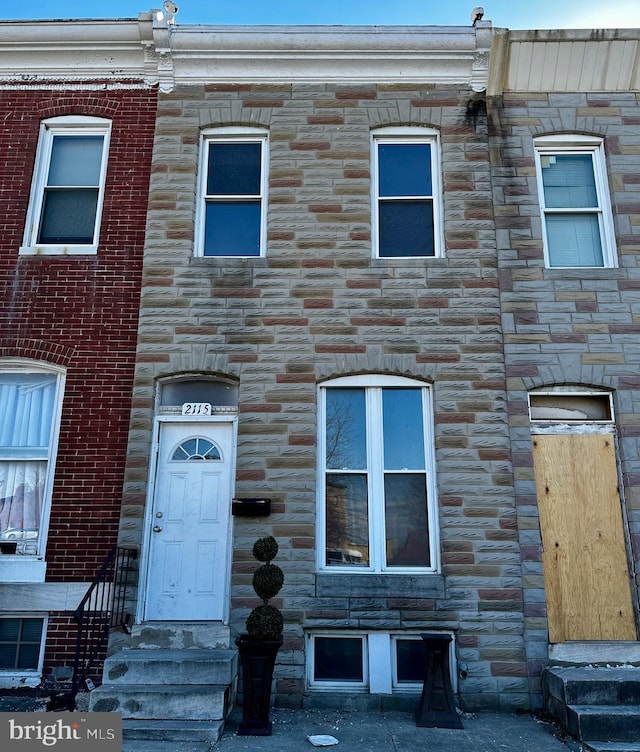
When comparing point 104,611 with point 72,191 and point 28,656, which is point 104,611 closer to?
point 28,656

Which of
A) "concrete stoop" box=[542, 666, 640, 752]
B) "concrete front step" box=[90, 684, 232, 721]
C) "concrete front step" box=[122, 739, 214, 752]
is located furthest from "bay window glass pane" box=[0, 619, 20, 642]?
"concrete stoop" box=[542, 666, 640, 752]

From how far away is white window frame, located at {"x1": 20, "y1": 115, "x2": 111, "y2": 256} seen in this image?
27.1ft

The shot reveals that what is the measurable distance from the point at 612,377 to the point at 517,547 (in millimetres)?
2274

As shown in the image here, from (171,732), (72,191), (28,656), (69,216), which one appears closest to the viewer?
(171,732)

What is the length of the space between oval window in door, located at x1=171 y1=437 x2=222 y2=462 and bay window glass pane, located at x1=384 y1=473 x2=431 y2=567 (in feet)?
6.60

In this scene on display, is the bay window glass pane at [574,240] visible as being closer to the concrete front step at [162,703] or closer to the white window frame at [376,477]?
the white window frame at [376,477]

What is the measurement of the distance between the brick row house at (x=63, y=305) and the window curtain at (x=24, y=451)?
0.01m

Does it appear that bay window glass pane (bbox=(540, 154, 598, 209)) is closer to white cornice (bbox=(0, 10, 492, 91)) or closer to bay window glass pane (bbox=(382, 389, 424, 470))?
white cornice (bbox=(0, 10, 492, 91))

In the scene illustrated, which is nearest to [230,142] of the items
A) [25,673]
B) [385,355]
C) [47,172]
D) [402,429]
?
[47,172]

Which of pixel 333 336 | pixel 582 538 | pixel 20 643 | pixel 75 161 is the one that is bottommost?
pixel 20 643

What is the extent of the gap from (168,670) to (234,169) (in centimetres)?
602

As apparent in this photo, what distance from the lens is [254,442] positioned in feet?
24.6

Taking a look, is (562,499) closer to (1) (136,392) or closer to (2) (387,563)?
(2) (387,563)

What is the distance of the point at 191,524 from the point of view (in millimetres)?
7387
